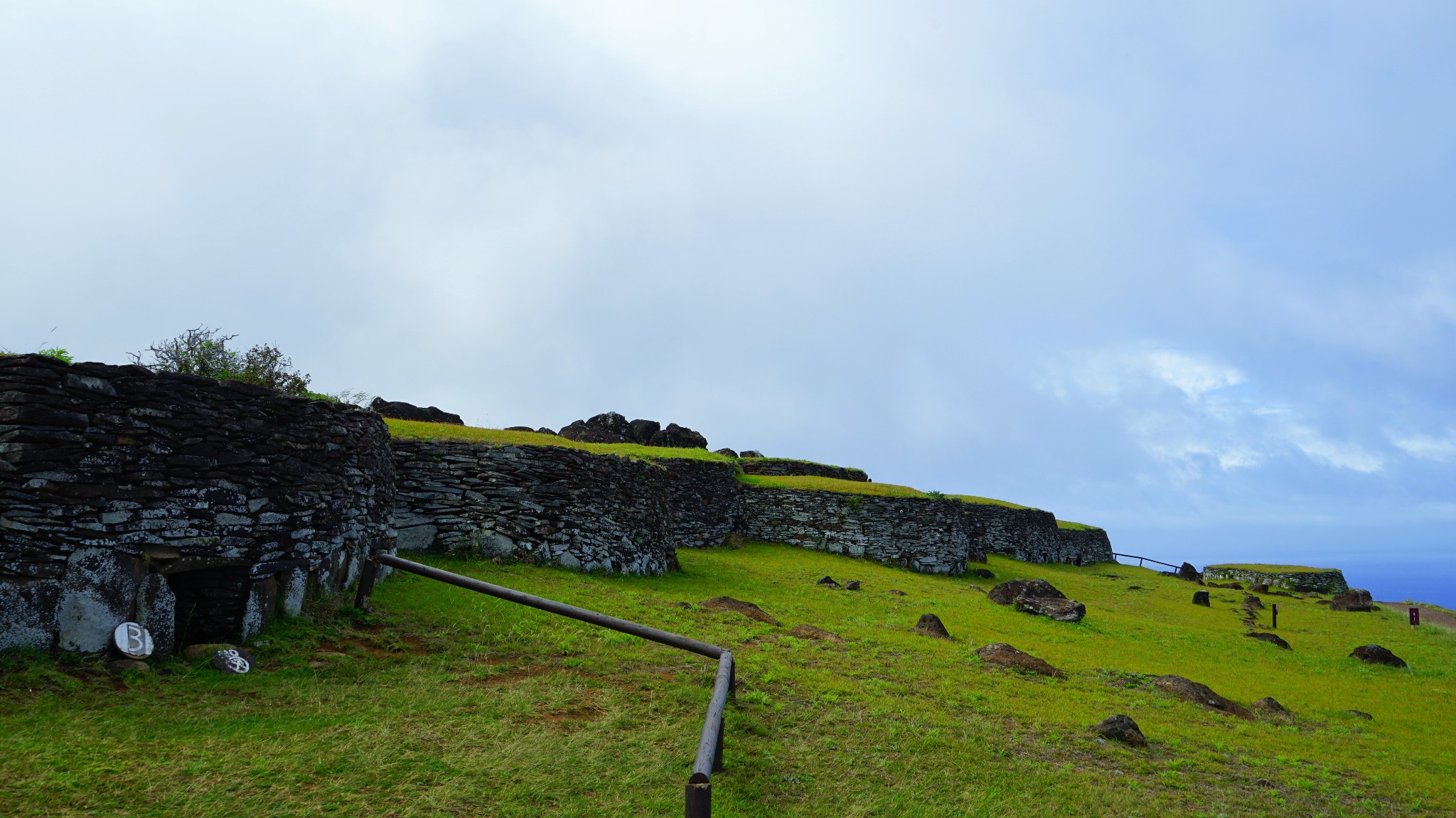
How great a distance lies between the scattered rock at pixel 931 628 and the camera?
16.3m

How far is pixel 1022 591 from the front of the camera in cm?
2334

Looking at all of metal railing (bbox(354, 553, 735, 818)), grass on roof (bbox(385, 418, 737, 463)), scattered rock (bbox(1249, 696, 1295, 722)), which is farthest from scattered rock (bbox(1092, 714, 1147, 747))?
grass on roof (bbox(385, 418, 737, 463))

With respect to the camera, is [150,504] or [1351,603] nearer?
[150,504]

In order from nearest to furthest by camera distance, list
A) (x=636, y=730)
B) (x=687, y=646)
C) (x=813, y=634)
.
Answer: (x=636, y=730) → (x=687, y=646) → (x=813, y=634)

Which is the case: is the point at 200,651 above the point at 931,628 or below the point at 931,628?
below

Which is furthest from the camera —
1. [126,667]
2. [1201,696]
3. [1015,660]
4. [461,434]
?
[461,434]

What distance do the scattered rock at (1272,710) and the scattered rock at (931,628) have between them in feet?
18.5

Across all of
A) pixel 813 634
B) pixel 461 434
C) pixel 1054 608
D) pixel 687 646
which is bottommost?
pixel 813 634

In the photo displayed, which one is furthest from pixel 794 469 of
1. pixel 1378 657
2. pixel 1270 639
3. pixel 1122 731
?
pixel 1122 731

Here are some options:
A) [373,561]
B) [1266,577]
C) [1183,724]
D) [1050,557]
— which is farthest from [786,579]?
[1266,577]

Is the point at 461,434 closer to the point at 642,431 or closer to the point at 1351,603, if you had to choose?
the point at 642,431

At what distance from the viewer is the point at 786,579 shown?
75.2ft

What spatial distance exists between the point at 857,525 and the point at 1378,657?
1709 cm

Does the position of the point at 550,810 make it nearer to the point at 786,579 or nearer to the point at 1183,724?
the point at 1183,724
